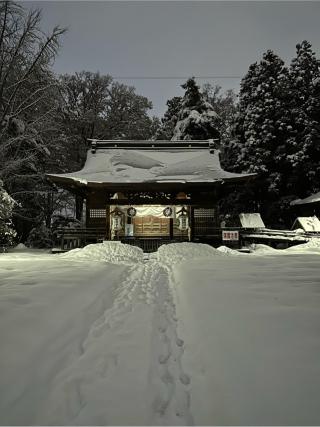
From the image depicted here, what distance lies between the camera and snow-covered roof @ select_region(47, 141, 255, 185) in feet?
54.4

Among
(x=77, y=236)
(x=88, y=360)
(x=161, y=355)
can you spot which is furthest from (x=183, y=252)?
(x=88, y=360)

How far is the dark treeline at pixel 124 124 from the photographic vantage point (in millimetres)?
16516

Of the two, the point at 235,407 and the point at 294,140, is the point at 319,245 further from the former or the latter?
the point at 235,407

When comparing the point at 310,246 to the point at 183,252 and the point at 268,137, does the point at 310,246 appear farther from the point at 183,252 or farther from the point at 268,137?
the point at 268,137

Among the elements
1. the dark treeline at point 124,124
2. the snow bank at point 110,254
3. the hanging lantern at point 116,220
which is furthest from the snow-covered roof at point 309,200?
the snow bank at point 110,254

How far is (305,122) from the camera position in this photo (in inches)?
840

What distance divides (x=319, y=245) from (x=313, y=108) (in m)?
12.1

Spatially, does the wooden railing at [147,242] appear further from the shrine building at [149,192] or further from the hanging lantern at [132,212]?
the hanging lantern at [132,212]

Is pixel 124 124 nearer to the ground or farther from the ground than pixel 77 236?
farther from the ground

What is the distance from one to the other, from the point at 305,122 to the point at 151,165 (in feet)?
36.5

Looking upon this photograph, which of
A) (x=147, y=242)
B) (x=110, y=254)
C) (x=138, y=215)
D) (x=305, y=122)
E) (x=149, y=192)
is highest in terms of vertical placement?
(x=305, y=122)

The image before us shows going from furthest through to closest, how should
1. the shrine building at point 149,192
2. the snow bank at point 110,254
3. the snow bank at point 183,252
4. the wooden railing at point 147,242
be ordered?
1. the shrine building at point 149,192
2. the wooden railing at point 147,242
3. the snow bank at point 183,252
4. the snow bank at point 110,254

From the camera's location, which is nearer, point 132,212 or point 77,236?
point 77,236

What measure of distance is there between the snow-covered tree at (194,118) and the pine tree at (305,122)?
294 inches
